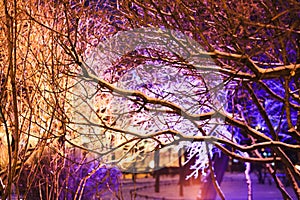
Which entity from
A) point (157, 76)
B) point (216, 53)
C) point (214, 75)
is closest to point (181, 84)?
point (157, 76)

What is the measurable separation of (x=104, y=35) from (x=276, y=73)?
2.54 m

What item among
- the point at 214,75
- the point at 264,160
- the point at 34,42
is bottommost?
the point at 264,160

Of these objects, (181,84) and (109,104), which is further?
(109,104)

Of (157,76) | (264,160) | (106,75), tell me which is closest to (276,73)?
(264,160)

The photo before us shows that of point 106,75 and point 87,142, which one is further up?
point 106,75

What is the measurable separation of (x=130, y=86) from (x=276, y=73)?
10.3 feet

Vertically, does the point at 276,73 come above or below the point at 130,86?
below

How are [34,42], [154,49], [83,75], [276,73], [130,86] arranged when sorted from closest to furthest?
[276,73] → [83,75] → [154,49] → [34,42] → [130,86]

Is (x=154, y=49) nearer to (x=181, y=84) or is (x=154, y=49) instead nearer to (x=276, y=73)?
(x=181, y=84)

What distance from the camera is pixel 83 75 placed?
486 cm

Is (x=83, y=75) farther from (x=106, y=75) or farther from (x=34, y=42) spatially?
(x=106, y=75)

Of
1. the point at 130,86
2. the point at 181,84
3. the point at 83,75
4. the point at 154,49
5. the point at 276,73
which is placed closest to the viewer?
the point at 276,73

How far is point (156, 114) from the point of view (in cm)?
580

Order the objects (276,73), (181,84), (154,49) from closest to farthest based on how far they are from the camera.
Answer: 1. (276,73)
2. (154,49)
3. (181,84)
